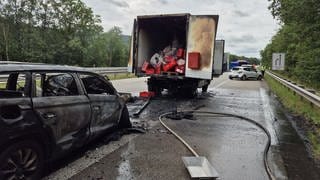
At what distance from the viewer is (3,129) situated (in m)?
4.01

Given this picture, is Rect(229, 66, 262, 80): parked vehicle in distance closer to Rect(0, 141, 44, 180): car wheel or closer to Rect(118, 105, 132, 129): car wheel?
Rect(118, 105, 132, 129): car wheel

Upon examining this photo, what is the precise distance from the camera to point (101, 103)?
257 inches

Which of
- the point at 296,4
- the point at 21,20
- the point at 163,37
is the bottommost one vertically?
the point at 163,37

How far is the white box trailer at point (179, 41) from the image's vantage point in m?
13.1

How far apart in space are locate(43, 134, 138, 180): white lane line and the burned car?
0.25 meters

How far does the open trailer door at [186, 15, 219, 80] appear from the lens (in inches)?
510

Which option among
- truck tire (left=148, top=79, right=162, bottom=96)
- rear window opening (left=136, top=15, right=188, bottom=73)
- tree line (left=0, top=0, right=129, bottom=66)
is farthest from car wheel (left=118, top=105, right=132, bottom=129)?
tree line (left=0, top=0, right=129, bottom=66)

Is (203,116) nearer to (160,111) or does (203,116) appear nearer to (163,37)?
(160,111)

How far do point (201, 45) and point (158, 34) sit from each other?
Answer: 3.74 meters

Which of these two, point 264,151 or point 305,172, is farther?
point 264,151

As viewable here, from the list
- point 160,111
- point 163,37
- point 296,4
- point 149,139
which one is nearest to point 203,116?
point 160,111

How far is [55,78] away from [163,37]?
11.3m

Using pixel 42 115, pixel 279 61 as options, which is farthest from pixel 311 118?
pixel 279 61

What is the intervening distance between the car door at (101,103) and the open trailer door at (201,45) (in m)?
6.16
